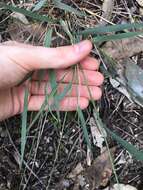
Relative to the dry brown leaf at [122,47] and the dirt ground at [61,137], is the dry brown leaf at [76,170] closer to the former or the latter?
the dirt ground at [61,137]

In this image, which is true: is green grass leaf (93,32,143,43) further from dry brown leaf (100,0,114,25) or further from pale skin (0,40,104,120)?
dry brown leaf (100,0,114,25)

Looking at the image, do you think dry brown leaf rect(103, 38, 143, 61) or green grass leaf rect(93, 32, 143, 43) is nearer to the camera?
green grass leaf rect(93, 32, 143, 43)

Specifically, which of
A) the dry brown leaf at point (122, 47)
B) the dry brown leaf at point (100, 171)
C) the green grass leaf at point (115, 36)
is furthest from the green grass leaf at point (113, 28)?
the dry brown leaf at point (100, 171)

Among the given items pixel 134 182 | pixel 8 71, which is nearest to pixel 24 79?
pixel 8 71

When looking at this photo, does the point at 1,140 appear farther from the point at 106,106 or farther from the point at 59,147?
the point at 106,106

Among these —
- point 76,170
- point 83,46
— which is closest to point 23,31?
point 83,46

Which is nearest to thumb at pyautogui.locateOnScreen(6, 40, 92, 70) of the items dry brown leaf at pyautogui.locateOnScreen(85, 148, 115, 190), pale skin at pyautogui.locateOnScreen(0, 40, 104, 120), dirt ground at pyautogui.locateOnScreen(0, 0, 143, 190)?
pale skin at pyautogui.locateOnScreen(0, 40, 104, 120)

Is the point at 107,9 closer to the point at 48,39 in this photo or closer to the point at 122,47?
the point at 122,47
